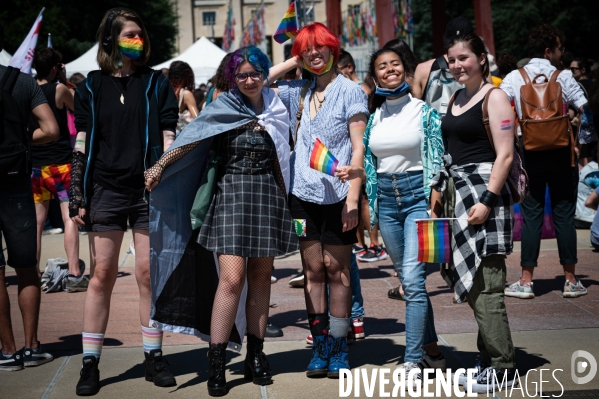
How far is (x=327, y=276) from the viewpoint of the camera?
5.02 m

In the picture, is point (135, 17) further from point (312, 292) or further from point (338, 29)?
point (338, 29)

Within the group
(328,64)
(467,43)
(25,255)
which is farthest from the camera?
(25,255)

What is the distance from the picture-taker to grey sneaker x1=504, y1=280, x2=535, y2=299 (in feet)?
22.6

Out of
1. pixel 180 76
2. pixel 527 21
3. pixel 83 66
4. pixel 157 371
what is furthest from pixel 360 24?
pixel 527 21

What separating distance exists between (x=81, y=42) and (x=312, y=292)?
3922cm

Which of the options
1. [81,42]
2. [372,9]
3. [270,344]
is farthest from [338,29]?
[81,42]

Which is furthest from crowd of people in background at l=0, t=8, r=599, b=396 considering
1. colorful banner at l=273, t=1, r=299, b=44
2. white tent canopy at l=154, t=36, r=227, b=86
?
white tent canopy at l=154, t=36, r=227, b=86

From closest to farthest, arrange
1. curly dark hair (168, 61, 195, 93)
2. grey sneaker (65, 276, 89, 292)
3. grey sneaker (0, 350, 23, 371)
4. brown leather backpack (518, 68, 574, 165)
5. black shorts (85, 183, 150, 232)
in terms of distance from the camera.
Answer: black shorts (85, 183, 150, 232) < grey sneaker (0, 350, 23, 371) < brown leather backpack (518, 68, 574, 165) < grey sneaker (65, 276, 89, 292) < curly dark hair (168, 61, 195, 93)

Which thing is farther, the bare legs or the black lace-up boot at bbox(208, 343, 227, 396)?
the bare legs

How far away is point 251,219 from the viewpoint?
473 cm

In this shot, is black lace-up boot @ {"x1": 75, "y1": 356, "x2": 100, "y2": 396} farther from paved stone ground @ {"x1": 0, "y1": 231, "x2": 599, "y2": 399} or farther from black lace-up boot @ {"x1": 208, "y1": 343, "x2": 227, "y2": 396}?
black lace-up boot @ {"x1": 208, "y1": 343, "x2": 227, "y2": 396}

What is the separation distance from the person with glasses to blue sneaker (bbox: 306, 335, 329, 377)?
0.27 m

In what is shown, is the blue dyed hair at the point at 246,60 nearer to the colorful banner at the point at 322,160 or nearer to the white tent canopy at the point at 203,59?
the colorful banner at the point at 322,160

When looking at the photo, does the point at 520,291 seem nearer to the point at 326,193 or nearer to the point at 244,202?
the point at 326,193
